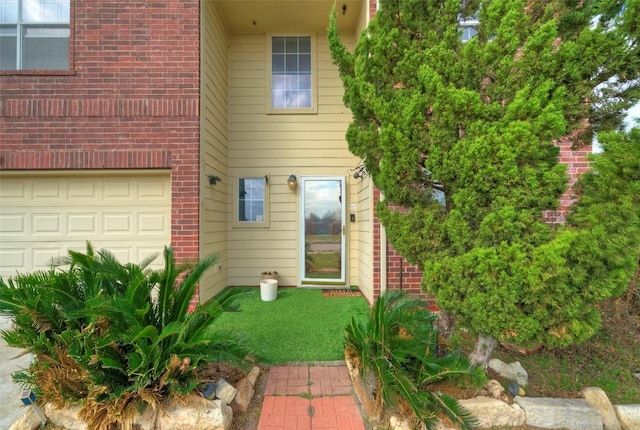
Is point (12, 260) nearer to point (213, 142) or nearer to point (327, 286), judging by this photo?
point (213, 142)

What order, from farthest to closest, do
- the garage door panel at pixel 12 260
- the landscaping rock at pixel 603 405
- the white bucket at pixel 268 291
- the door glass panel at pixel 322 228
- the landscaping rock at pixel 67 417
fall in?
A: the door glass panel at pixel 322 228
the white bucket at pixel 268 291
the garage door panel at pixel 12 260
the landscaping rock at pixel 603 405
the landscaping rock at pixel 67 417

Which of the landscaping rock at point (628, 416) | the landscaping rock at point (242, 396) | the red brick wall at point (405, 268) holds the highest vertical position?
the red brick wall at point (405, 268)

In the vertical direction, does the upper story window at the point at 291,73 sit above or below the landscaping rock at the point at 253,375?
above

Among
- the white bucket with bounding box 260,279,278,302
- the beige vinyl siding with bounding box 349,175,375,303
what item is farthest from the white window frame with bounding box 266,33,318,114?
the white bucket with bounding box 260,279,278,302

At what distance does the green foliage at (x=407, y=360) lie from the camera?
2084 mm

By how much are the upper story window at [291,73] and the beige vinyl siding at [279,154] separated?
0.18 meters

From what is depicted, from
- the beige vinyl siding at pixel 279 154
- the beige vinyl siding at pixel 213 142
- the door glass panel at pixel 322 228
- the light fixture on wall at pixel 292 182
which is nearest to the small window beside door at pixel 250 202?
the beige vinyl siding at pixel 279 154

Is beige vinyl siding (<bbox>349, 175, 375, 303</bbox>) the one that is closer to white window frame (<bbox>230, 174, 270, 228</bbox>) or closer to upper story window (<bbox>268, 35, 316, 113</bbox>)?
white window frame (<bbox>230, 174, 270, 228</bbox>)

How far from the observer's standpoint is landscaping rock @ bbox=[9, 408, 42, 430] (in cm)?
215

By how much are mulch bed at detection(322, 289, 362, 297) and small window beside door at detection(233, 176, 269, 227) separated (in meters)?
1.74

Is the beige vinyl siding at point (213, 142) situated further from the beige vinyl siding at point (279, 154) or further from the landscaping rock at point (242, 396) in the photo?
the landscaping rock at point (242, 396)

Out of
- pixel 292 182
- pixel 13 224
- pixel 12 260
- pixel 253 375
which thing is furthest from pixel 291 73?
pixel 12 260

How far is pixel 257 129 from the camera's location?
5879 mm

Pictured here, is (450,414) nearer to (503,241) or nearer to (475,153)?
(503,241)
